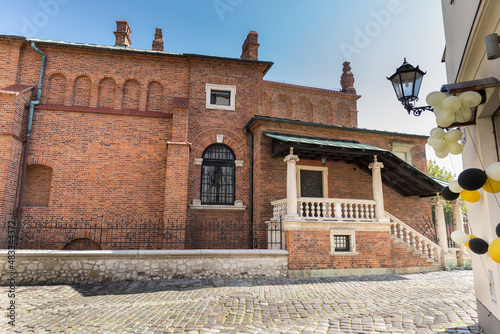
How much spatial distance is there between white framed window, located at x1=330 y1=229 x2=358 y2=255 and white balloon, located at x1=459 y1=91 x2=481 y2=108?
7514 mm

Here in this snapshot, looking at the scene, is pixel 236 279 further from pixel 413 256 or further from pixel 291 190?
pixel 413 256

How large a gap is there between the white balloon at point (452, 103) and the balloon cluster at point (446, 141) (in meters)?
0.55

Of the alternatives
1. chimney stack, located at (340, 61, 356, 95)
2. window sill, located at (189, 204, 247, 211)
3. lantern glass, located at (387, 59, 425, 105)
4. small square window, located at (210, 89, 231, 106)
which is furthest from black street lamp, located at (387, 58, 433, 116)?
chimney stack, located at (340, 61, 356, 95)

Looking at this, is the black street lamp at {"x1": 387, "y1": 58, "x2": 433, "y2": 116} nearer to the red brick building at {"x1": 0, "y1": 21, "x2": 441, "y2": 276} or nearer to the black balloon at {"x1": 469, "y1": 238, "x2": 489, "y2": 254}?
the black balloon at {"x1": 469, "y1": 238, "x2": 489, "y2": 254}

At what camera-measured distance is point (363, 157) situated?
12.7m

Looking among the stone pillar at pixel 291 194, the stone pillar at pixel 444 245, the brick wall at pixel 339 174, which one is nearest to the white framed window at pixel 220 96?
the brick wall at pixel 339 174

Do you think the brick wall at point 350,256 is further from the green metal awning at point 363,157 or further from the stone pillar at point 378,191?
the green metal awning at point 363,157

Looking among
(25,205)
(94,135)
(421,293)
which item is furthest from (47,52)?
(421,293)

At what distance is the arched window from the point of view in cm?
1297

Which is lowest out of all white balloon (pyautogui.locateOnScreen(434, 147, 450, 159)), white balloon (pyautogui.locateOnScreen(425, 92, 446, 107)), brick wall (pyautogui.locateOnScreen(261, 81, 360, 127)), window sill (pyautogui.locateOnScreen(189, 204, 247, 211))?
window sill (pyautogui.locateOnScreen(189, 204, 247, 211))

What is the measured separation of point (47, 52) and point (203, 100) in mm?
6605

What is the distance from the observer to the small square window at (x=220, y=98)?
1392 centimetres

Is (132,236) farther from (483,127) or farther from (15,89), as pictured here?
(483,127)

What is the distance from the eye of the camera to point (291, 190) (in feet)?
34.7
